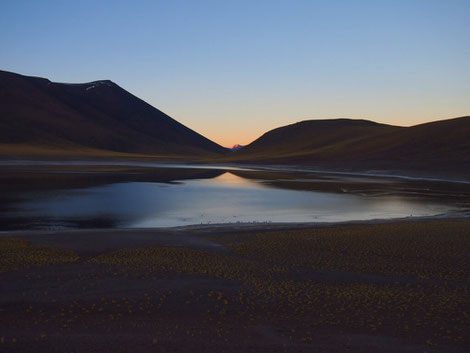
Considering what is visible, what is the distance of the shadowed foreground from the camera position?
32.2 ft

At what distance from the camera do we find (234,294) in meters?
13.0

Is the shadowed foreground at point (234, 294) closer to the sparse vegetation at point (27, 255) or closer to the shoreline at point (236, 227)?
the sparse vegetation at point (27, 255)

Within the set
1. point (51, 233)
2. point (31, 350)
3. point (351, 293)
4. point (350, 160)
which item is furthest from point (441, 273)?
point (350, 160)

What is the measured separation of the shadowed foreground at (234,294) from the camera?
982 centimetres

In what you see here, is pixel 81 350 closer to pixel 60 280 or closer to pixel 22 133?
pixel 60 280

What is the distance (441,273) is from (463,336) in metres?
5.59

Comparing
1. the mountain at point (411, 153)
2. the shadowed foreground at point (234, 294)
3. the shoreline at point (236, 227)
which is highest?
the mountain at point (411, 153)

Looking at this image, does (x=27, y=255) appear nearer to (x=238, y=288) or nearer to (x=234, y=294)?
(x=238, y=288)

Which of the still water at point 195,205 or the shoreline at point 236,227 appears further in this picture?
the still water at point 195,205

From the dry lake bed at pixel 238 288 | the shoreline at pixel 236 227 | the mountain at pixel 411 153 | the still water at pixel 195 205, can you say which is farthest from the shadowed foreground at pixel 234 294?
the mountain at pixel 411 153

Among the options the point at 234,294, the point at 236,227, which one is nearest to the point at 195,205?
the point at 236,227

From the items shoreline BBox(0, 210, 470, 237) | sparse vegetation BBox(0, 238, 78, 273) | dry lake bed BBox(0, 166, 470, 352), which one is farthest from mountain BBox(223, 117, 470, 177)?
sparse vegetation BBox(0, 238, 78, 273)

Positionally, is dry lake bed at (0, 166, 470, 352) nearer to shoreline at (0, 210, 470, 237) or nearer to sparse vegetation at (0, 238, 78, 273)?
sparse vegetation at (0, 238, 78, 273)

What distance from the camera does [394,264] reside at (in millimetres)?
16594
